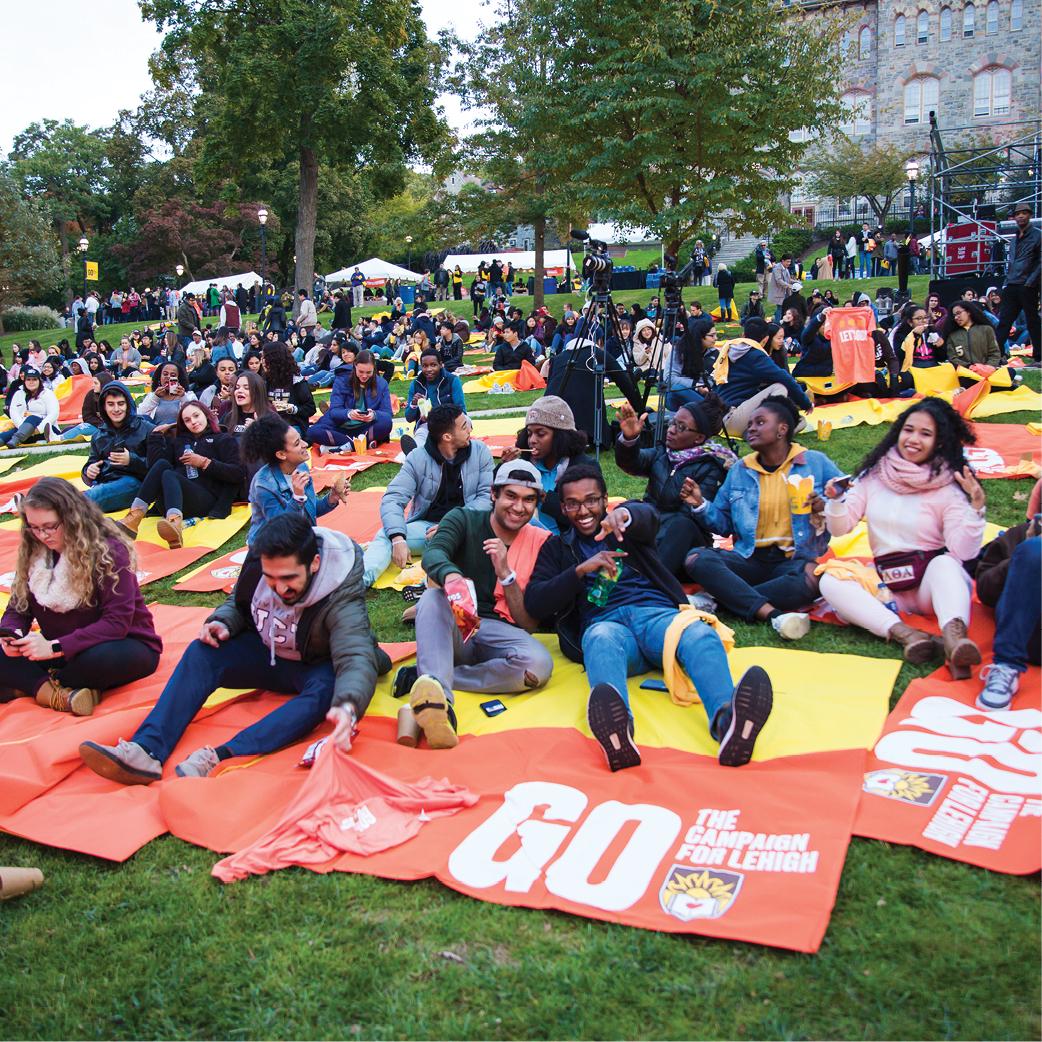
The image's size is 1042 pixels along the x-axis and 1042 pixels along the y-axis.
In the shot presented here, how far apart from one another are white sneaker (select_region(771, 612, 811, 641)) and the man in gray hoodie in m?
1.97

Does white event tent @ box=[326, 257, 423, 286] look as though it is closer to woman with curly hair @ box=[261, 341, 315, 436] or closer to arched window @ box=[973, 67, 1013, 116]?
arched window @ box=[973, 67, 1013, 116]

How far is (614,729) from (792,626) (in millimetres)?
1566

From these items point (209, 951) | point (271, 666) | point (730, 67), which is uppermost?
point (730, 67)

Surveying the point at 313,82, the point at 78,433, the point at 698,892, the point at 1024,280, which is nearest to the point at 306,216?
the point at 313,82

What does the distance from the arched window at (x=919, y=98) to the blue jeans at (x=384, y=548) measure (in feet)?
161

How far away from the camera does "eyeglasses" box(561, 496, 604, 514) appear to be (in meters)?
4.27

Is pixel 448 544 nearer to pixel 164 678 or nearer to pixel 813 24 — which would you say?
pixel 164 678

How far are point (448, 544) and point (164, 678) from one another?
1.64 metres

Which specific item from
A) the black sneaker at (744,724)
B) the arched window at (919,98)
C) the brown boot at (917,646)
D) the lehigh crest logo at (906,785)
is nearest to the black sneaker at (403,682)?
the black sneaker at (744,724)

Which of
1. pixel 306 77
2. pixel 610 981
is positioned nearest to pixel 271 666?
pixel 610 981

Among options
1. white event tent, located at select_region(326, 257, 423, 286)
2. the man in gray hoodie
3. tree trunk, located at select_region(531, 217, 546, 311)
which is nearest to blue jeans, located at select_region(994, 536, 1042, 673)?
the man in gray hoodie

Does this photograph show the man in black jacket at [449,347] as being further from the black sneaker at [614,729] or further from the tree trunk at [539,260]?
the black sneaker at [614,729]

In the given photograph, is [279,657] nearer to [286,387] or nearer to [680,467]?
[680,467]

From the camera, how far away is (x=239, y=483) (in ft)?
27.3
